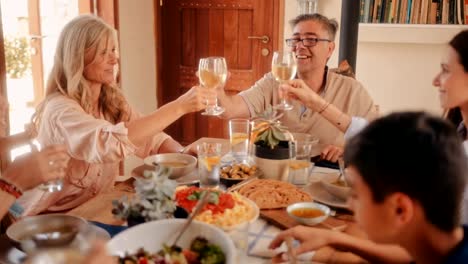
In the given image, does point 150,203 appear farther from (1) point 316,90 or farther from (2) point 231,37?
(2) point 231,37

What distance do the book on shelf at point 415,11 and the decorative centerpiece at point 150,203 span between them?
9.63 ft

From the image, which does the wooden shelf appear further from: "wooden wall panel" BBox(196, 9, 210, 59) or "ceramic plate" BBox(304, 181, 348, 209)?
"ceramic plate" BBox(304, 181, 348, 209)

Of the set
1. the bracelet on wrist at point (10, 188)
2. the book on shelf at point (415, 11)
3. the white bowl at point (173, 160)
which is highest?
the book on shelf at point (415, 11)

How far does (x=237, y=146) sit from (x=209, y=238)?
92cm

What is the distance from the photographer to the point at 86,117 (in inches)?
75.5

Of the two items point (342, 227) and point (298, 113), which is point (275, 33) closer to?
point (298, 113)

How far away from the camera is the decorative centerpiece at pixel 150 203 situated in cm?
123

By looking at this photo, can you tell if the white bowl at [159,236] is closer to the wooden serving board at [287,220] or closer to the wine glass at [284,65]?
the wooden serving board at [287,220]

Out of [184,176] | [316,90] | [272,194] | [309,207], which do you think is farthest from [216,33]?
[309,207]

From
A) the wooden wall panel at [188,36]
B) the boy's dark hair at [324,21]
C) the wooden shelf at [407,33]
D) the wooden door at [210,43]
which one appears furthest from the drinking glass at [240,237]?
the wooden wall panel at [188,36]

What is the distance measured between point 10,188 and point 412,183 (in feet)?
3.49

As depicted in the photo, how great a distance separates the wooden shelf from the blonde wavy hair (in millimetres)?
2239

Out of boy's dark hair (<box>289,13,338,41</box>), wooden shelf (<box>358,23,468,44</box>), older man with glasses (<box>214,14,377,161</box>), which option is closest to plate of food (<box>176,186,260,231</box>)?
older man with glasses (<box>214,14,377,161</box>)

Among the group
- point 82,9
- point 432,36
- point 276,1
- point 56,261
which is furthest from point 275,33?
point 56,261
